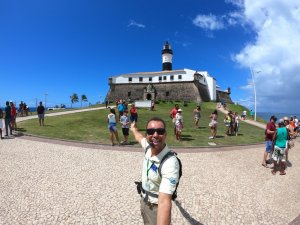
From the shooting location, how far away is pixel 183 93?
5459 centimetres

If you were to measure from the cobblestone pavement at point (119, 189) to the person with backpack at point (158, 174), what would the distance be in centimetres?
238

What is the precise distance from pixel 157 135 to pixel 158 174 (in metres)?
0.46

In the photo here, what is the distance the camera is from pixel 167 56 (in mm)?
63000

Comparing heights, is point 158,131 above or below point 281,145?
above

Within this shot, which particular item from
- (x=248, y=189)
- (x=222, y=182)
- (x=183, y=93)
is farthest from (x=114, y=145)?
(x=183, y=93)

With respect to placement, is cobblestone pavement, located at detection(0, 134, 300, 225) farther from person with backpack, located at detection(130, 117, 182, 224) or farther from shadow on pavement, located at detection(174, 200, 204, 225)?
person with backpack, located at detection(130, 117, 182, 224)

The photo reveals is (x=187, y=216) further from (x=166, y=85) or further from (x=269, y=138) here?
(x=166, y=85)

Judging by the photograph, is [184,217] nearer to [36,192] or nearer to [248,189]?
[248,189]

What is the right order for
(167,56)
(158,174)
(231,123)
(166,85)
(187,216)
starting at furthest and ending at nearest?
(167,56) < (166,85) < (231,123) < (187,216) < (158,174)

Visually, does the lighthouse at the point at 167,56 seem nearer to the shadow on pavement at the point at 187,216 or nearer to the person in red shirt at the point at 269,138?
the person in red shirt at the point at 269,138

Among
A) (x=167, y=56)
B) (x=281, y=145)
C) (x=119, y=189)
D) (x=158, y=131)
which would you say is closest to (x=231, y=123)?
(x=281, y=145)

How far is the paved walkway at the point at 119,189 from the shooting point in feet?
17.4

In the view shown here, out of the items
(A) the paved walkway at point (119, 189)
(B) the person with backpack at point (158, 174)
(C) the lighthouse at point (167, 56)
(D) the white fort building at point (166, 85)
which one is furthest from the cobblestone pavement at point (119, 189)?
(C) the lighthouse at point (167, 56)

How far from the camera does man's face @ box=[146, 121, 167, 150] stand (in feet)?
9.20
